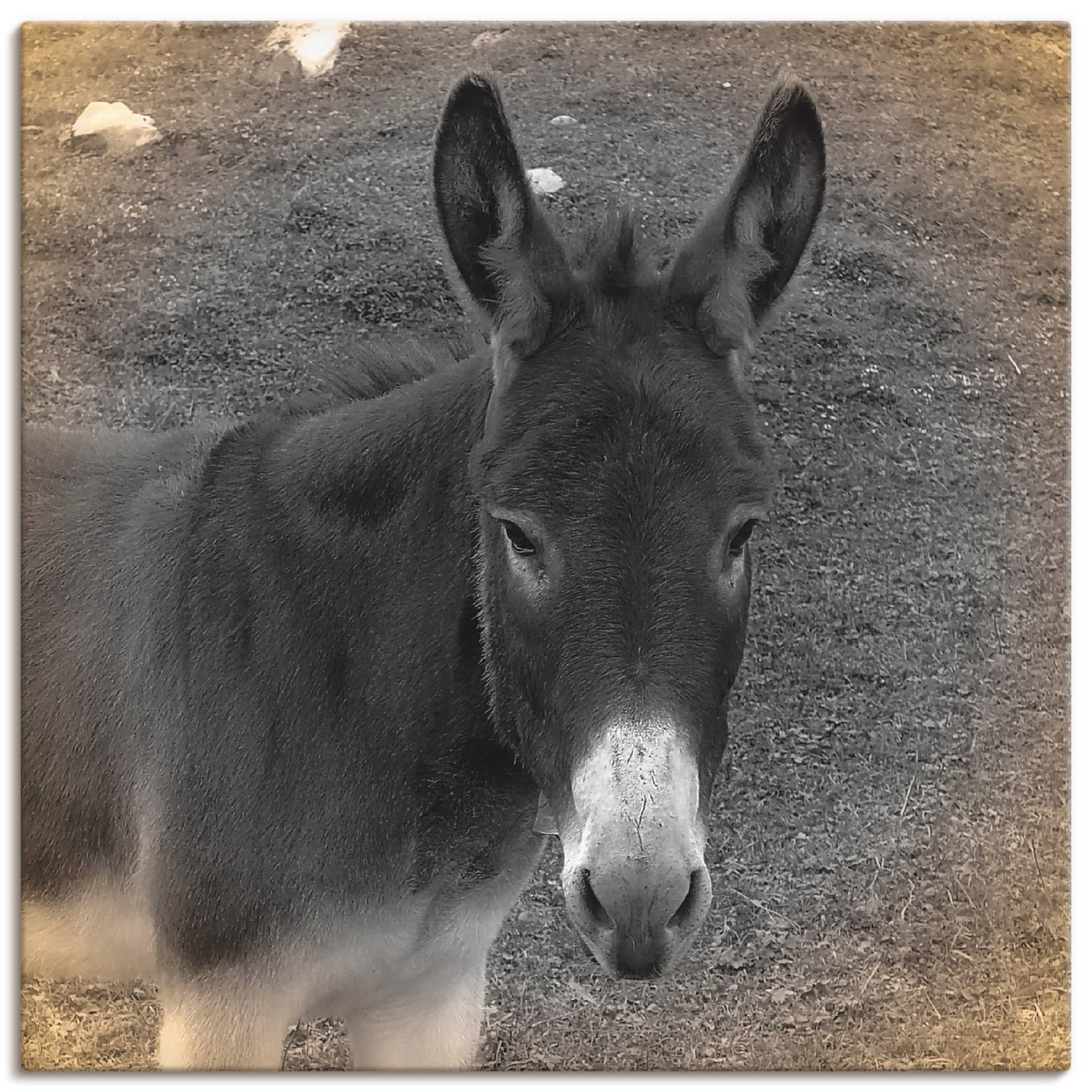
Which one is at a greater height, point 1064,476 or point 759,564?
point 1064,476

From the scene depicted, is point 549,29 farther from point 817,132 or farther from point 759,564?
point 759,564

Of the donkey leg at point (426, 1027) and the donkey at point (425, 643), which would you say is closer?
the donkey at point (425, 643)

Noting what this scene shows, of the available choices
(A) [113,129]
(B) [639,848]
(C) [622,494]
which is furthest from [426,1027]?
(A) [113,129]

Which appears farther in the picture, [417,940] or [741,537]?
[417,940]

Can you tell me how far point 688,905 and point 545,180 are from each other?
56.9 inches

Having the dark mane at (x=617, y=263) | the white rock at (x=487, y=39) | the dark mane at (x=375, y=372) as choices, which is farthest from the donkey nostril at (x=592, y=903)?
the white rock at (x=487, y=39)

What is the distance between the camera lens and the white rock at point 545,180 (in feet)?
7.64

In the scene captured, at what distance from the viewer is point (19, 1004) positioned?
2305 mm

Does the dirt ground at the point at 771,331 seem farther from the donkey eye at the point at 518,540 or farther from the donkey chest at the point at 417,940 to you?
the donkey eye at the point at 518,540

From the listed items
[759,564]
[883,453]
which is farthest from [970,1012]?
[883,453]

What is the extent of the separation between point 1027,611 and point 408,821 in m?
1.26

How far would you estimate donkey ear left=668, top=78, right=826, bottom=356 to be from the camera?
1.71 m

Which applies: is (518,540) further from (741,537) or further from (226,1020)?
(226,1020)

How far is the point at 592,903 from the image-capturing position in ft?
5.03
